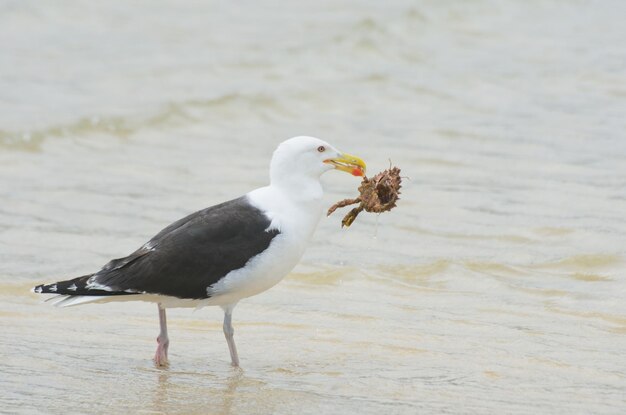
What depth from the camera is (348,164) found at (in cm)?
791

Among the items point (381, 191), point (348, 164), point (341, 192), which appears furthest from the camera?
point (341, 192)

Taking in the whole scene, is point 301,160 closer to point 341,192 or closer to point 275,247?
point 275,247

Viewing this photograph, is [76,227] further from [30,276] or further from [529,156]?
[529,156]

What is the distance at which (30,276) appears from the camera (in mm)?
9531

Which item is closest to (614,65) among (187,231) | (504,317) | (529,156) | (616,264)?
(529,156)

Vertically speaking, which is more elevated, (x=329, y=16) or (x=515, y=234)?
(x=329, y=16)

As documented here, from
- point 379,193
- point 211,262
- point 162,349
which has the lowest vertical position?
point 162,349

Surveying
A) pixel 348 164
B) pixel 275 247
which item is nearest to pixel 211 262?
pixel 275 247

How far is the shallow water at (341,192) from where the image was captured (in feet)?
23.2

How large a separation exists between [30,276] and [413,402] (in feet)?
13.4

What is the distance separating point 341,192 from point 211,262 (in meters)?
5.58

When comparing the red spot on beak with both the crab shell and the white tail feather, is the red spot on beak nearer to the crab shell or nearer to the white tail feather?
the crab shell

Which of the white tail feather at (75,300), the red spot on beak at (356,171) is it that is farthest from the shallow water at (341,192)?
the red spot on beak at (356,171)

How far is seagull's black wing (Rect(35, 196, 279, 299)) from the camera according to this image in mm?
7270
